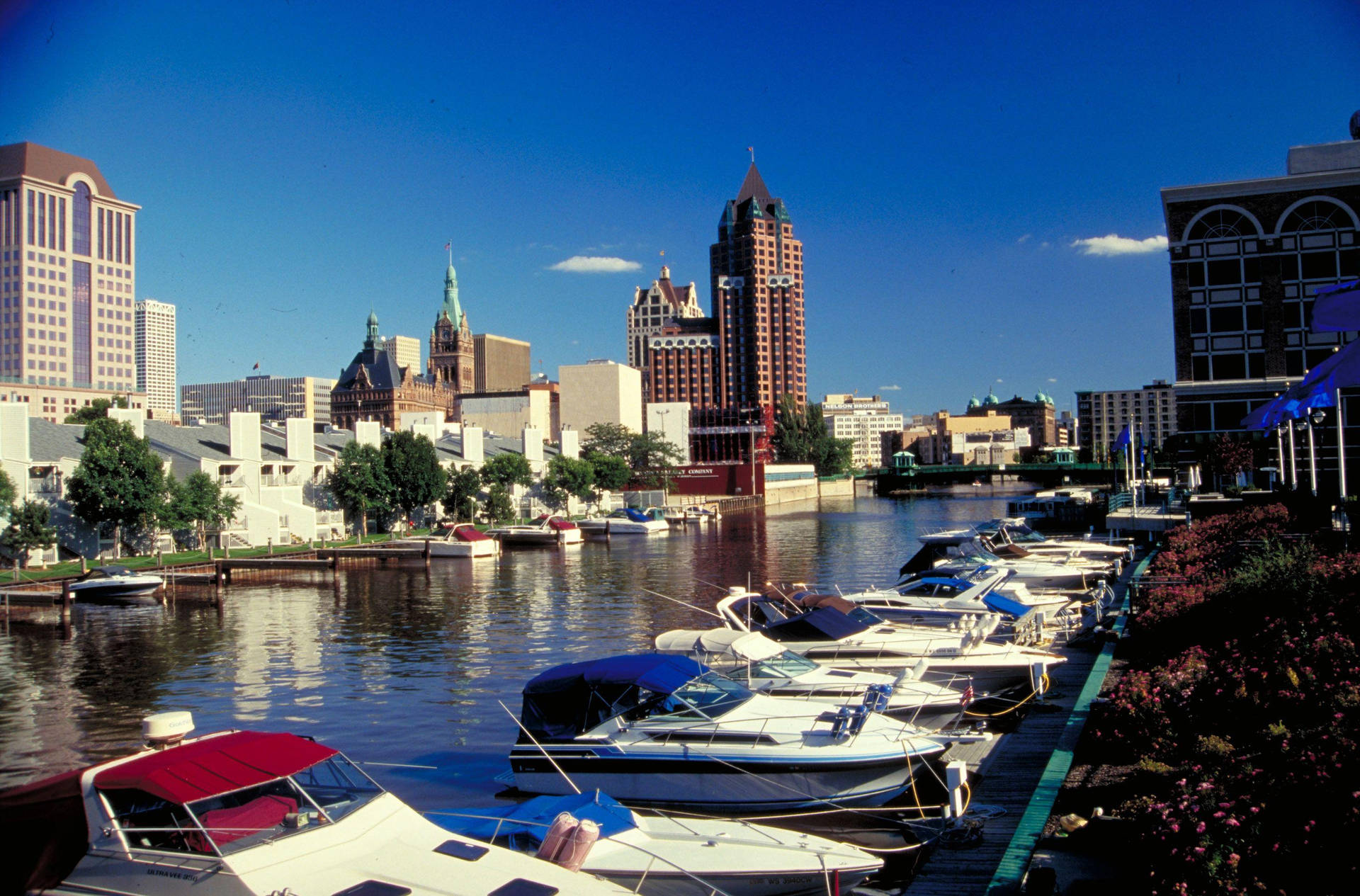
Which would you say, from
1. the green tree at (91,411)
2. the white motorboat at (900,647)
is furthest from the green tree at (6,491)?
the white motorboat at (900,647)

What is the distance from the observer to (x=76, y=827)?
11195 mm

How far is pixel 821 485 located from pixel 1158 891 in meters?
178

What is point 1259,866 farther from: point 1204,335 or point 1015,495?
point 1015,495

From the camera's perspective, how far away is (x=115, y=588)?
4638 cm

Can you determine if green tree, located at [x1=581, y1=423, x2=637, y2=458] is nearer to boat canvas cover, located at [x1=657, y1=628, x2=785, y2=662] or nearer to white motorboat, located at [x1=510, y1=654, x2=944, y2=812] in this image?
boat canvas cover, located at [x1=657, y1=628, x2=785, y2=662]

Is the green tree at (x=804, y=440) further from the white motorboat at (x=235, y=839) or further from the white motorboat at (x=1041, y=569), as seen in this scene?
the white motorboat at (x=235, y=839)

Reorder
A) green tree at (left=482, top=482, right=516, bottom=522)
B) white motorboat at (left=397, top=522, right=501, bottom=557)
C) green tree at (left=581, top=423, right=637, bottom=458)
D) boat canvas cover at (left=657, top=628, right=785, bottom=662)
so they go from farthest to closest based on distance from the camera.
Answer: green tree at (left=581, top=423, right=637, bottom=458) < green tree at (left=482, top=482, right=516, bottom=522) < white motorboat at (left=397, top=522, right=501, bottom=557) < boat canvas cover at (left=657, top=628, right=785, bottom=662)

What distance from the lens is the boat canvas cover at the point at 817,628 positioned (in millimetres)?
23531

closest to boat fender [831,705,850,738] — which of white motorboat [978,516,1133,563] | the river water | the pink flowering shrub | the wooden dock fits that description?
the wooden dock

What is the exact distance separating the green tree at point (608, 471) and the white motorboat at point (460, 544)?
36151mm

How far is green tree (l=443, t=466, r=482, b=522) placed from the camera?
281 ft

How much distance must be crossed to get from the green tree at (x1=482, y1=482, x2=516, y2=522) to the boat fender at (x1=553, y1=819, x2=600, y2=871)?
7920 cm

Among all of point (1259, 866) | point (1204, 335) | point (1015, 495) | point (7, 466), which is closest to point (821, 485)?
point (1015, 495)

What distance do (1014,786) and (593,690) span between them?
712 centimetres
